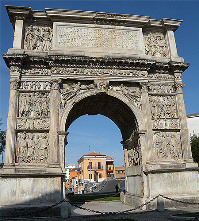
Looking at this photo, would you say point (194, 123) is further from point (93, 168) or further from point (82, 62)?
point (93, 168)

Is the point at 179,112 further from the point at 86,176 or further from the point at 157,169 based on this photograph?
the point at 86,176

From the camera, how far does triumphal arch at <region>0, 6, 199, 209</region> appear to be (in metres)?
10.8

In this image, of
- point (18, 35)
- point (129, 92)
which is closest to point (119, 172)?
point (129, 92)

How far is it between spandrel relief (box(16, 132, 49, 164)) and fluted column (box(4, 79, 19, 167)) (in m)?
0.31

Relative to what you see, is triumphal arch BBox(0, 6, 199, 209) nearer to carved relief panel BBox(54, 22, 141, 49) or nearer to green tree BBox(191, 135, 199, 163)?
carved relief panel BBox(54, 22, 141, 49)

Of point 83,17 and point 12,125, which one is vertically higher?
point 83,17

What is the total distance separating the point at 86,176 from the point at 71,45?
40699 millimetres

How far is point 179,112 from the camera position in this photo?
12.4 meters

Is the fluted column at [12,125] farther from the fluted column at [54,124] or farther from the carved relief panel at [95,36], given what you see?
the carved relief panel at [95,36]

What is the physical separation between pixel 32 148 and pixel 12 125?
4.60ft

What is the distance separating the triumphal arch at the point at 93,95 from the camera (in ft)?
35.4

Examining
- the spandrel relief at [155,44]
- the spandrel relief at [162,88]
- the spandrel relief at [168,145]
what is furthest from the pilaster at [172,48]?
the spandrel relief at [168,145]

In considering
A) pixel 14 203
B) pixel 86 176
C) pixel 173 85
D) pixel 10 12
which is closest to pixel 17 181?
pixel 14 203

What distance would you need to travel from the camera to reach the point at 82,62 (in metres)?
12.0
